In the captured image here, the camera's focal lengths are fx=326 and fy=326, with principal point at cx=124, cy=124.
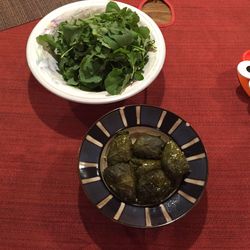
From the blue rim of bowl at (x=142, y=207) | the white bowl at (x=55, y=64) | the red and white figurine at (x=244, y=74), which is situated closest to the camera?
the blue rim of bowl at (x=142, y=207)

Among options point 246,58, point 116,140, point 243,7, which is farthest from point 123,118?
point 243,7

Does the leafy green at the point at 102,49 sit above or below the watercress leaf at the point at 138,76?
above

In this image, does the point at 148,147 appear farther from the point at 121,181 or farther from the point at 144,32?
the point at 144,32

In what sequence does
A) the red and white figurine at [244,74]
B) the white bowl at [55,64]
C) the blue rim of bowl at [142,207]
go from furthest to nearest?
the red and white figurine at [244,74] < the white bowl at [55,64] < the blue rim of bowl at [142,207]

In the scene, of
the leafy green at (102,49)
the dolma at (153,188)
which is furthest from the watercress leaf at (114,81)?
the dolma at (153,188)

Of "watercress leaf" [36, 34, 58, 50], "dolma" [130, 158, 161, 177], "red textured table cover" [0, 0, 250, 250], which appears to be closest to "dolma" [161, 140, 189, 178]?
"dolma" [130, 158, 161, 177]

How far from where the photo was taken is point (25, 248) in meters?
0.74

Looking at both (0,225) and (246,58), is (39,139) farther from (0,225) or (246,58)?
(246,58)

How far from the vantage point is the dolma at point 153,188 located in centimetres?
70

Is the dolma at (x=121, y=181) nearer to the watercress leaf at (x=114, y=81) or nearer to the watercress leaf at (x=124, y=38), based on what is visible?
the watercress leaf at (x=114, y=81)

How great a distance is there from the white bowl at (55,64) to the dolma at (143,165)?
16 centimetres

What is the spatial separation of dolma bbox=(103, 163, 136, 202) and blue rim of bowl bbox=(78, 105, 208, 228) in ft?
0.04

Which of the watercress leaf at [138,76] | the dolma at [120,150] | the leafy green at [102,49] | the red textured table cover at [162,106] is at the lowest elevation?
the red textured table cover at [162,106]

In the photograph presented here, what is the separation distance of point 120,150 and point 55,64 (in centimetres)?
34
